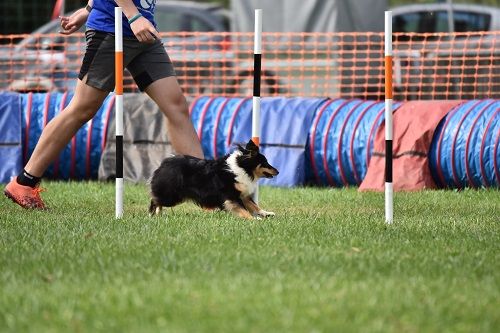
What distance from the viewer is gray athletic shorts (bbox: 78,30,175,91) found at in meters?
6.79

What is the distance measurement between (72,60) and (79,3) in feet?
35.1

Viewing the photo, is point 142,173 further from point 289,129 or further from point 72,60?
point 72,60

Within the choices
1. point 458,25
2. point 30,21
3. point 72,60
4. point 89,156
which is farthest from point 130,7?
point 30,21

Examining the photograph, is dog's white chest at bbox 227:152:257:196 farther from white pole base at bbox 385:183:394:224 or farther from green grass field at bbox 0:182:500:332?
white pole base at bbox 385:183:394:224

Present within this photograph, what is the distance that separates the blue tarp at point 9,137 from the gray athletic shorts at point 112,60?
359 centimetres

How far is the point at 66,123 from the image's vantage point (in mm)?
6988

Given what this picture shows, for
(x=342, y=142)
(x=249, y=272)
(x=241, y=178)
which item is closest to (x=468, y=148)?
(x=342, y=142)

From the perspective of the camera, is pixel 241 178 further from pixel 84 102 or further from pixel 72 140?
pixel 72 140

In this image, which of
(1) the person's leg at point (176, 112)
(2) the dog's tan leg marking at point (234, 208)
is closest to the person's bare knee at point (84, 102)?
(1) the person's leg at point (176, 112)

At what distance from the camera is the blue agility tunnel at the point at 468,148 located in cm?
902

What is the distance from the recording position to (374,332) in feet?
11.8

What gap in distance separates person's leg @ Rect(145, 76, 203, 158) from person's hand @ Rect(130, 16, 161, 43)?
0.46m

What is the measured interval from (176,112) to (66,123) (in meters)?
0.70

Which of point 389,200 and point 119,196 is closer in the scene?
point 389,200
